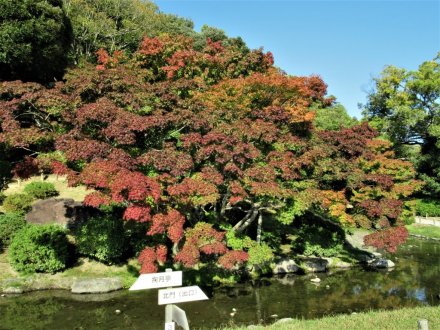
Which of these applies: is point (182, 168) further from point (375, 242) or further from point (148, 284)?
point (375, 242)

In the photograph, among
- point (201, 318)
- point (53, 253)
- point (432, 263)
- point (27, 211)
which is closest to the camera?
point (201, 318)

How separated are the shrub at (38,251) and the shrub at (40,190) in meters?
4.90

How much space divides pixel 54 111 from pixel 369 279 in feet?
52.2

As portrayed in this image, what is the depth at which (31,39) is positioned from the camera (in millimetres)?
21375

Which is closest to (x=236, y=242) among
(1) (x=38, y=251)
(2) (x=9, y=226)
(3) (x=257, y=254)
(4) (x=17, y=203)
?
(3) (x=257, y=254)

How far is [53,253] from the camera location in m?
16.0

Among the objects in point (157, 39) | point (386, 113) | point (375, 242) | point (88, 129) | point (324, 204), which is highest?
point (157, 39)

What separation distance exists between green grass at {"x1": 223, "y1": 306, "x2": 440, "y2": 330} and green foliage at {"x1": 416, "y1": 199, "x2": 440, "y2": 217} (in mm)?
28901

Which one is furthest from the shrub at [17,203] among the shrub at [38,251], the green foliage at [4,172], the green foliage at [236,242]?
the green foliage at [236,242]

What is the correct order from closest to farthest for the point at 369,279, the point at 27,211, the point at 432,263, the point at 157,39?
the point at 369,279 → the point at 27,211 → the point at 432,263 → the point at 157,39

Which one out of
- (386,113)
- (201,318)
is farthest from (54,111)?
(386,113)

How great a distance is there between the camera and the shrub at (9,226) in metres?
17.5

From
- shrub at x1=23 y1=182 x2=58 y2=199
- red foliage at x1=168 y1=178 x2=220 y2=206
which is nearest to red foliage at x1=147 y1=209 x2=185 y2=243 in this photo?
red foliage at x1=168 y1=178 x2=220 y2=206

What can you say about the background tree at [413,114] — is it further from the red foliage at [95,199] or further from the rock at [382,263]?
the red foliage at [95,199]
